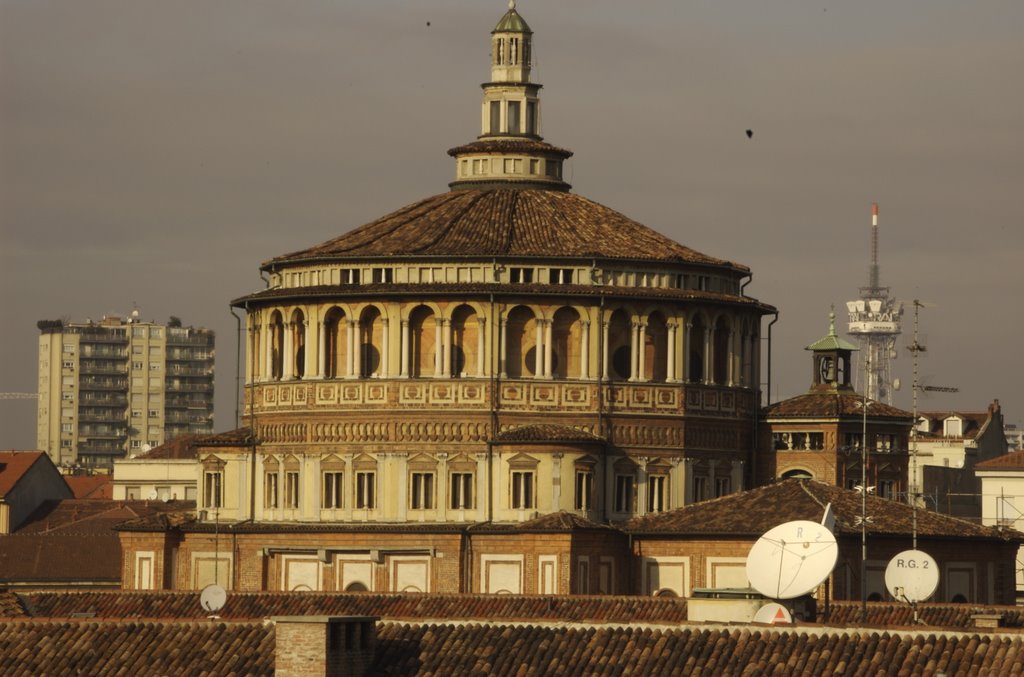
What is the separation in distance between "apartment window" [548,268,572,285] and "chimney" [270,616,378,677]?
4448cm

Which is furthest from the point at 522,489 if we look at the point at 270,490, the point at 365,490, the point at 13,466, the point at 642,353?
the point at 13,466

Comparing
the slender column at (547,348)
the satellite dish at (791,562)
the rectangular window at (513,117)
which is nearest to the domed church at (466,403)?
the slender column at (547,348)

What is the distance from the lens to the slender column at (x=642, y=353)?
3772 inches

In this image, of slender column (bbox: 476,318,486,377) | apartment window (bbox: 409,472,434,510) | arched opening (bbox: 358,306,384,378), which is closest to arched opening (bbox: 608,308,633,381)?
slender column (bbox: 476,318,486,377)

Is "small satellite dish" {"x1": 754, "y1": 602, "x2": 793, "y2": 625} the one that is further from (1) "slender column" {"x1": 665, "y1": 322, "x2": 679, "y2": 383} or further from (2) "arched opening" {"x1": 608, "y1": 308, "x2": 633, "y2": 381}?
(1) "slender column" {"x1": 665, "y1": 322, "x2": 679, "y2": 383}

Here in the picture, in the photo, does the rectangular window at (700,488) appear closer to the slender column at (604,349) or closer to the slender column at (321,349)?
the slender column at (604,349)

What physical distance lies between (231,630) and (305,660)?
4.33 m

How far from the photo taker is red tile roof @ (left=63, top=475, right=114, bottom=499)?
602 feet

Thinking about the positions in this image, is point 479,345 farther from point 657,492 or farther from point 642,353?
point 657,492

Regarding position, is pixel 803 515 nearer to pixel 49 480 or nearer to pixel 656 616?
pixel 656 616

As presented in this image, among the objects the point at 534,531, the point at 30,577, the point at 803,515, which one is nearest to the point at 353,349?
the point at 534,531

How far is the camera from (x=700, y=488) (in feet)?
320

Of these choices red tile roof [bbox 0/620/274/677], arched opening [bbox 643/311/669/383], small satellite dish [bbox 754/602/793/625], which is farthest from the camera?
arched opening [bbox 643/311/669/383]

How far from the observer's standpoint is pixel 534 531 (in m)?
91.2
